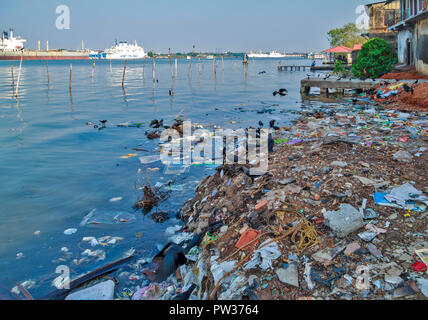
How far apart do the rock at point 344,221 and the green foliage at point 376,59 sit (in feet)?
61.5

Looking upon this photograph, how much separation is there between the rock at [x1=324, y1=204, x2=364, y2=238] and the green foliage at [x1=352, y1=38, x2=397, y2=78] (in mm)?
18745

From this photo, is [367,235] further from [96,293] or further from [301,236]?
[96,293]

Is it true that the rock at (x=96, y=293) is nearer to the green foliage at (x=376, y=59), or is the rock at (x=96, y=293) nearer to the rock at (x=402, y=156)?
the rock at (x=402, y=156)

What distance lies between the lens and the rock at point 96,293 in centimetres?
334

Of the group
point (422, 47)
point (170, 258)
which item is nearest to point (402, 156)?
point (170, 258)

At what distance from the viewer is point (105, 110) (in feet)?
58.8

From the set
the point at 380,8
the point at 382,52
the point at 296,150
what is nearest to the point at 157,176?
the point at 296,150

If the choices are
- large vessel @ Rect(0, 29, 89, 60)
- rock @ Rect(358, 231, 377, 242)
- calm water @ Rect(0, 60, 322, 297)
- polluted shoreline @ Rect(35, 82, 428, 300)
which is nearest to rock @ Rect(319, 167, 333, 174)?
polluted shoreline @ Rect(35, 82, 428, 300)

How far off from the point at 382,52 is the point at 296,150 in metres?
16.7

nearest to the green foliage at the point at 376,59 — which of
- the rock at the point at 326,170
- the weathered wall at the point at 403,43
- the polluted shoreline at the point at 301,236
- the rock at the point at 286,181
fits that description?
the weathered wall at the point at 403,43

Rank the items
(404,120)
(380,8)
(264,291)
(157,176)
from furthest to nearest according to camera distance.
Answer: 1. (380,8)
2. (404,120)
3. (157,176)
4. (264,291)

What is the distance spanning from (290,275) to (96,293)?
84.4 inches

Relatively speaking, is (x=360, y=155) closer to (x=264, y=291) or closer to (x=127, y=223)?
(x=264, y=291)

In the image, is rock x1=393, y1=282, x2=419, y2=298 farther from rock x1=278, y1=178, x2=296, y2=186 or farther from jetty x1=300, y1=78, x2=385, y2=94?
jetty x1=300, y1=78, x2=385, y2=94
